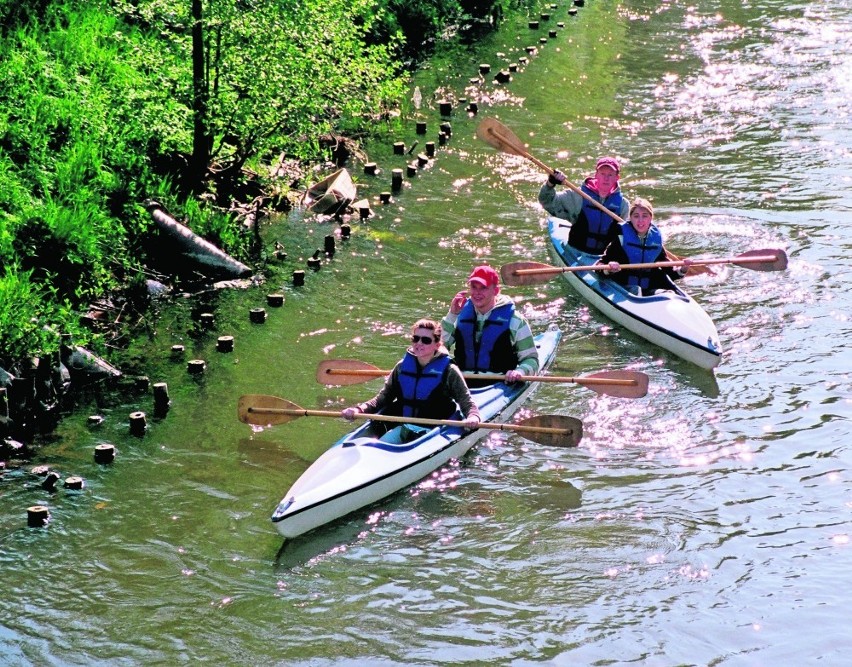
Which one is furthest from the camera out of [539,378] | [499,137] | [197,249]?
[499,137]

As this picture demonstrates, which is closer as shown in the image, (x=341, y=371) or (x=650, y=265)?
(x=341, y=371)

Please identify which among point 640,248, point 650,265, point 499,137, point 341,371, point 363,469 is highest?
point 499,137

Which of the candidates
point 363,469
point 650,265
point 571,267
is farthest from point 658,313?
point 363,469

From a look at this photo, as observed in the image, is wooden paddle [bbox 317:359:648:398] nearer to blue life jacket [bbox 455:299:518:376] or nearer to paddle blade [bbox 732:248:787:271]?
blue life jacket [bbox 455:299:518:376]

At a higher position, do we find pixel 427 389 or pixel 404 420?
pixel 427 389

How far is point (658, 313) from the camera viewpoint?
10.9m

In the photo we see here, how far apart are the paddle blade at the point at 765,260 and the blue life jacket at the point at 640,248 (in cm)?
83

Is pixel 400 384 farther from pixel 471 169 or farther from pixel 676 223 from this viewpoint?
pixel 471 169

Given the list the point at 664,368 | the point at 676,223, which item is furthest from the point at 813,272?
the point at 664,368

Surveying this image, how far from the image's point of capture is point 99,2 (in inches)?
582

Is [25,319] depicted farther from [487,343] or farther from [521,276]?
[521,276]

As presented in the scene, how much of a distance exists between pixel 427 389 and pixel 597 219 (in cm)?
409

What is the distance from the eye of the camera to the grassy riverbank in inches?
425

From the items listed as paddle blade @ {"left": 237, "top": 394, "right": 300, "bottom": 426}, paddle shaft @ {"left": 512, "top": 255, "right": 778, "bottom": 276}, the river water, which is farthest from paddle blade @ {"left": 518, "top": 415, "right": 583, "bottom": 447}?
paddle shaft @ {"left": 512, "top": 255, "right": 778, "bottom": 276}
